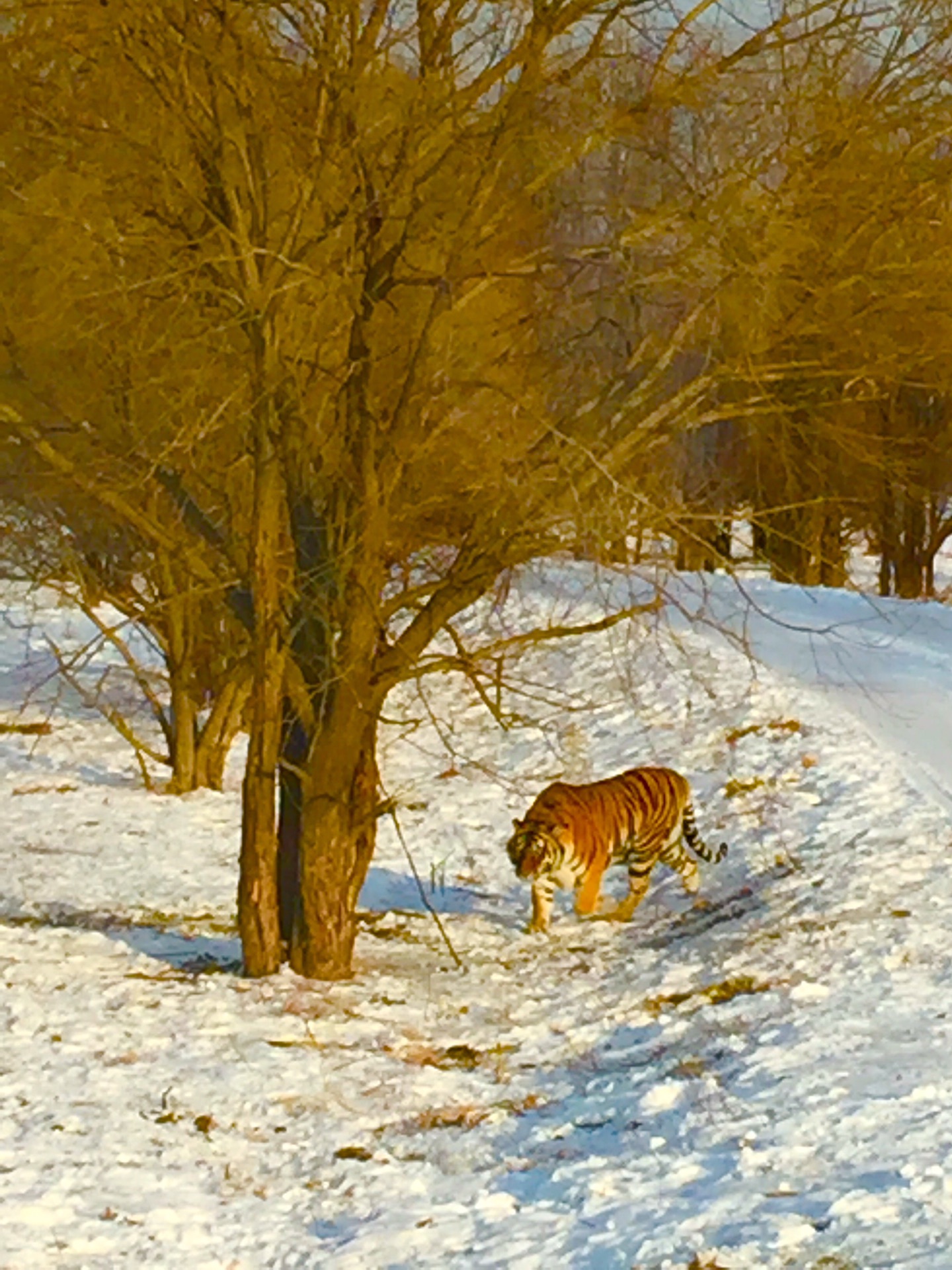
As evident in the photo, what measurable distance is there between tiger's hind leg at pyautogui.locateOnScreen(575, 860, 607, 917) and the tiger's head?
0.55 m

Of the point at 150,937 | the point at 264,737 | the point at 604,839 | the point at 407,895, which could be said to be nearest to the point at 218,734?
the point at 407,895

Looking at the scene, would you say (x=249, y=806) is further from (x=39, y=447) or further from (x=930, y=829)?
(x=930, y=829)

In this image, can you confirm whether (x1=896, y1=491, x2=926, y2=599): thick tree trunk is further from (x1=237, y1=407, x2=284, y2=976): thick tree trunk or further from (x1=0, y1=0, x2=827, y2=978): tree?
(x1=237, y1=407, x2=284, y2=976): thick tree trunk

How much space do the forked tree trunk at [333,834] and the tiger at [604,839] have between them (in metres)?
1.72

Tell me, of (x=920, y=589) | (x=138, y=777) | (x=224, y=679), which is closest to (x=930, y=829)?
(x=224, y=679)

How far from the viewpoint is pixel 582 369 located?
8.99 m

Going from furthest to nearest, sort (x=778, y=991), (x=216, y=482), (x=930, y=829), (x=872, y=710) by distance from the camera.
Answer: (x=872, y=710) < (x=216, y=482) < (x=930, y=829) < (x=778, y=991)

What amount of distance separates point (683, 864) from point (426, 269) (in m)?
5.08

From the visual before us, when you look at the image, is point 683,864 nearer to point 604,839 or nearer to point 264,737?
point 604,839

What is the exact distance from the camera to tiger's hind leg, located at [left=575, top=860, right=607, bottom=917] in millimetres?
11352

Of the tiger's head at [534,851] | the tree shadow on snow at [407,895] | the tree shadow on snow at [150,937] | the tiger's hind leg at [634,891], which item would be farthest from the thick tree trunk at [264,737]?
the tiger's hind leg at [634,891]

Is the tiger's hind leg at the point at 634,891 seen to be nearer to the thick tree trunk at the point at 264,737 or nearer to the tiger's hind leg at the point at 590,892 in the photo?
the tiger's hind leg at the point at 590,892

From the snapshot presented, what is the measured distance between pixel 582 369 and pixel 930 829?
4222 millimetres

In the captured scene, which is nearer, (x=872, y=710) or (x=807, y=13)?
(x=807, y=13)
